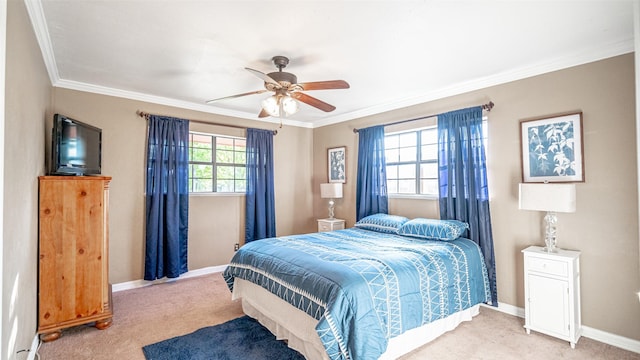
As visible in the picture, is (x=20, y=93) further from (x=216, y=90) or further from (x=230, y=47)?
(x=216, y=90)

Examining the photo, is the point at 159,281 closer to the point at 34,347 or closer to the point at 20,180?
the point at 34,347

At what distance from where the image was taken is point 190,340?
8.75 ft

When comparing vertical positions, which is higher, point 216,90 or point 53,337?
point 216,90

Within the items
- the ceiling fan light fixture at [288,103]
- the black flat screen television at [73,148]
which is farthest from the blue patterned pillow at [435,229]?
the black flat screen television at [73,148]

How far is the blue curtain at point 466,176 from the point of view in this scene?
11.1ft

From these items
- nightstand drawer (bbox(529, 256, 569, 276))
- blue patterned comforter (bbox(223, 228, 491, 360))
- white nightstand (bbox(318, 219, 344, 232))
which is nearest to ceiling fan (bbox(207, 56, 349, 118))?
blue patterned comforter (bbox(223, 228, 491, 360))

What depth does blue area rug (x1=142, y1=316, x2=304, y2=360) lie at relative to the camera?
2.42 m

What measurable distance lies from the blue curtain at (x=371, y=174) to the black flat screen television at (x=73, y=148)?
3354mm

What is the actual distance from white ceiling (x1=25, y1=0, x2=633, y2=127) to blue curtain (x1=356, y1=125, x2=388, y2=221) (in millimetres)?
1023

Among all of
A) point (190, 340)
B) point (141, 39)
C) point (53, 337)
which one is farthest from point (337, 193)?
point (53, 337)

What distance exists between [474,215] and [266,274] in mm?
2360

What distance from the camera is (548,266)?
2730 mm

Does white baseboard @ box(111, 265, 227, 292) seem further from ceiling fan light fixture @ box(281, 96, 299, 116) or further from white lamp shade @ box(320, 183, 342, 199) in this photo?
ceiling fan light fixture @ box(281, 96, 299, 116)

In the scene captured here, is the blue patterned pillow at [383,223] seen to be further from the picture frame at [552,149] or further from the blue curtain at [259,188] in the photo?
the blue curtain at [259,188]
